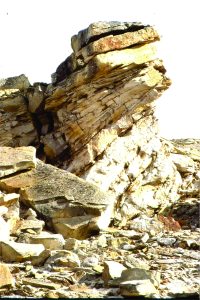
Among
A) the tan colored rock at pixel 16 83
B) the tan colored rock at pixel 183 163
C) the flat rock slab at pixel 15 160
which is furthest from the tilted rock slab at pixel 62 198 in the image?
the tan colored rock at pixel 183 163

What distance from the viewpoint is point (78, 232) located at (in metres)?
18.3

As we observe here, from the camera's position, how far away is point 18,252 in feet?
45.1

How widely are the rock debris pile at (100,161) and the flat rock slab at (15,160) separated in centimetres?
5

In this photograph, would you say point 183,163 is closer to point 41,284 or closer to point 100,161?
point 100,161

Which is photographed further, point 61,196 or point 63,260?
point 61,196

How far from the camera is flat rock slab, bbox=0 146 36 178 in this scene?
791 inches

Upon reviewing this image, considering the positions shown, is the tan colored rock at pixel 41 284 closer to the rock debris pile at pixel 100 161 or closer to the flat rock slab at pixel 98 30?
the rock debris pile at pixel 100 161

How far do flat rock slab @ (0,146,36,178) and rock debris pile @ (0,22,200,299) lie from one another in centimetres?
5

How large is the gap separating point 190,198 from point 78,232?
41.5 ft

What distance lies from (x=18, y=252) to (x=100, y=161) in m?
11.6

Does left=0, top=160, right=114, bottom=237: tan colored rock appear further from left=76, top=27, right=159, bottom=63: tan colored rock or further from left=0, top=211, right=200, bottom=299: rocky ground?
left=76, top=27, right=159, bottom=63: tan colored rock

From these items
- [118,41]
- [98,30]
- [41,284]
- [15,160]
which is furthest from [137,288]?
[98,30]

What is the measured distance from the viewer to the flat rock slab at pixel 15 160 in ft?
65.9

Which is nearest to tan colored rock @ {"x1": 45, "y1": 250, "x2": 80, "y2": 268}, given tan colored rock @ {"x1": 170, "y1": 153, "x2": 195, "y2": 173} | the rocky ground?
the rocky ground
